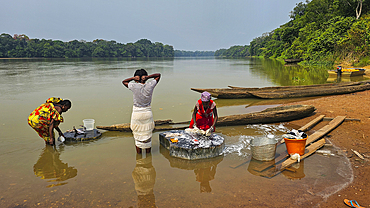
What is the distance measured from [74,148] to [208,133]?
9.83 ft

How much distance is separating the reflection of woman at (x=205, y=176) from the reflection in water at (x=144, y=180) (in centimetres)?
75

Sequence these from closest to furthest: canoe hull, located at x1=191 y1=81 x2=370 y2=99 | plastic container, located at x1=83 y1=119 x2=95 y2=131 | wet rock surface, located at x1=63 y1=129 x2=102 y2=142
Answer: wet rock surface, located at x1=63 y1=129 x2=102 y2=142 → plastic container, located at x1=83 y1=119 x2=95 y2=131 → canoe hull, located at x1=191 y1=81 x2=370 y2=99

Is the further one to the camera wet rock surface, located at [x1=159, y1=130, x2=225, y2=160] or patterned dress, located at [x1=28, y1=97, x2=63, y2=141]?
patterned dress, located at [x1=28, y1=97, x2=63, y2=141]

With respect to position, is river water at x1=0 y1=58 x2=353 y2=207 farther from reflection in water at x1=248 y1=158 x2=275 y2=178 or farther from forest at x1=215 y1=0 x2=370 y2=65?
forest at x1=215 y1=0 x2=370 y2=65

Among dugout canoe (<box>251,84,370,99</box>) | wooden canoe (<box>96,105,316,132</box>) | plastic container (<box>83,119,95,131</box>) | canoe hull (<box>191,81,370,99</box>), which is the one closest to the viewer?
plastic container (<box>83,119,95,131</box>)

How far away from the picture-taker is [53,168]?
14.8ft

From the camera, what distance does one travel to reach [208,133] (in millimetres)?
4992

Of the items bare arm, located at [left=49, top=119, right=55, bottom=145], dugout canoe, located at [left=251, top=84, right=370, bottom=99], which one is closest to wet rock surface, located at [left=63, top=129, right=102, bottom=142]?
bare arm, located at [left=49, top=119, right=55, bottom=145]

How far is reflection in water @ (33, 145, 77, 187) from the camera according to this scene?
417 cm

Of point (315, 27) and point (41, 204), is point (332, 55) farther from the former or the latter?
point (41, 204)

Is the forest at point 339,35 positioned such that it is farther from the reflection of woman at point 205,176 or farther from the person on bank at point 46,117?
the person on bank at point 46,117

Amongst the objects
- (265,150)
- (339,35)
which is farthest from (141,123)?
(339,35)

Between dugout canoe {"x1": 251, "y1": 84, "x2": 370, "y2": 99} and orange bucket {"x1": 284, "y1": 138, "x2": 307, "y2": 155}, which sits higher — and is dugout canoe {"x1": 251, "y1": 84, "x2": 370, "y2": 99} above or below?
above

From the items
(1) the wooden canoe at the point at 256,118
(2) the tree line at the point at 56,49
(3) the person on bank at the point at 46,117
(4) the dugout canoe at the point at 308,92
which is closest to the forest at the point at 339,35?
(4) the dugout canoe at the point at 308,92
